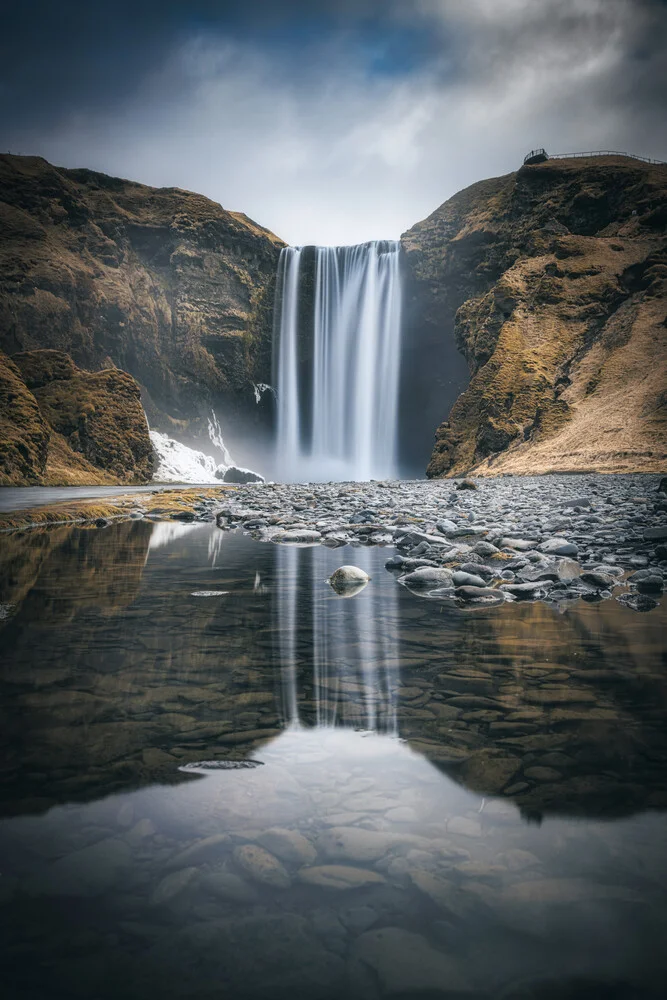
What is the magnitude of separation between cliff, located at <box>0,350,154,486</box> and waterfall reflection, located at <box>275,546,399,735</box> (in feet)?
55.9

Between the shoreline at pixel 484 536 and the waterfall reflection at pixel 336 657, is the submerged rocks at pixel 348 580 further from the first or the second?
the shoreline at pixel 484 536

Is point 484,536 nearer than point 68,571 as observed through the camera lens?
No

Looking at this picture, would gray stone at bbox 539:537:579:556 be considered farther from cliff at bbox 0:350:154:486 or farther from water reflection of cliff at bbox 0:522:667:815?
cliff at bbox 0:350:154:486

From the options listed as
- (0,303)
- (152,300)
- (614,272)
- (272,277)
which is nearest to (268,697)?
(614,272)

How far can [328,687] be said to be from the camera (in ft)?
8.18

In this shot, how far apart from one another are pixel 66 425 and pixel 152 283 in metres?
25.7

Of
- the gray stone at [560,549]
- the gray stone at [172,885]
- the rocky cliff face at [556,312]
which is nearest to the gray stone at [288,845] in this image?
the gray stone at [172,885]

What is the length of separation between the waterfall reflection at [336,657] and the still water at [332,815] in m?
0.02

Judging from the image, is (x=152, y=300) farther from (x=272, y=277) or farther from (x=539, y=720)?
(x=539, y=720)

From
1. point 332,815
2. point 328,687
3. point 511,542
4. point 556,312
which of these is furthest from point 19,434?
point 556,312

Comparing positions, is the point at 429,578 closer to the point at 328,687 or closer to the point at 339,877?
the point at 328,687

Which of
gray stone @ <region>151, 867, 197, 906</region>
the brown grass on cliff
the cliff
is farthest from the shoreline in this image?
the cliff

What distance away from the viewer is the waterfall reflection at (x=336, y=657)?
2.21 metres

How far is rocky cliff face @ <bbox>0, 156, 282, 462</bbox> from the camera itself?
38031 mm
